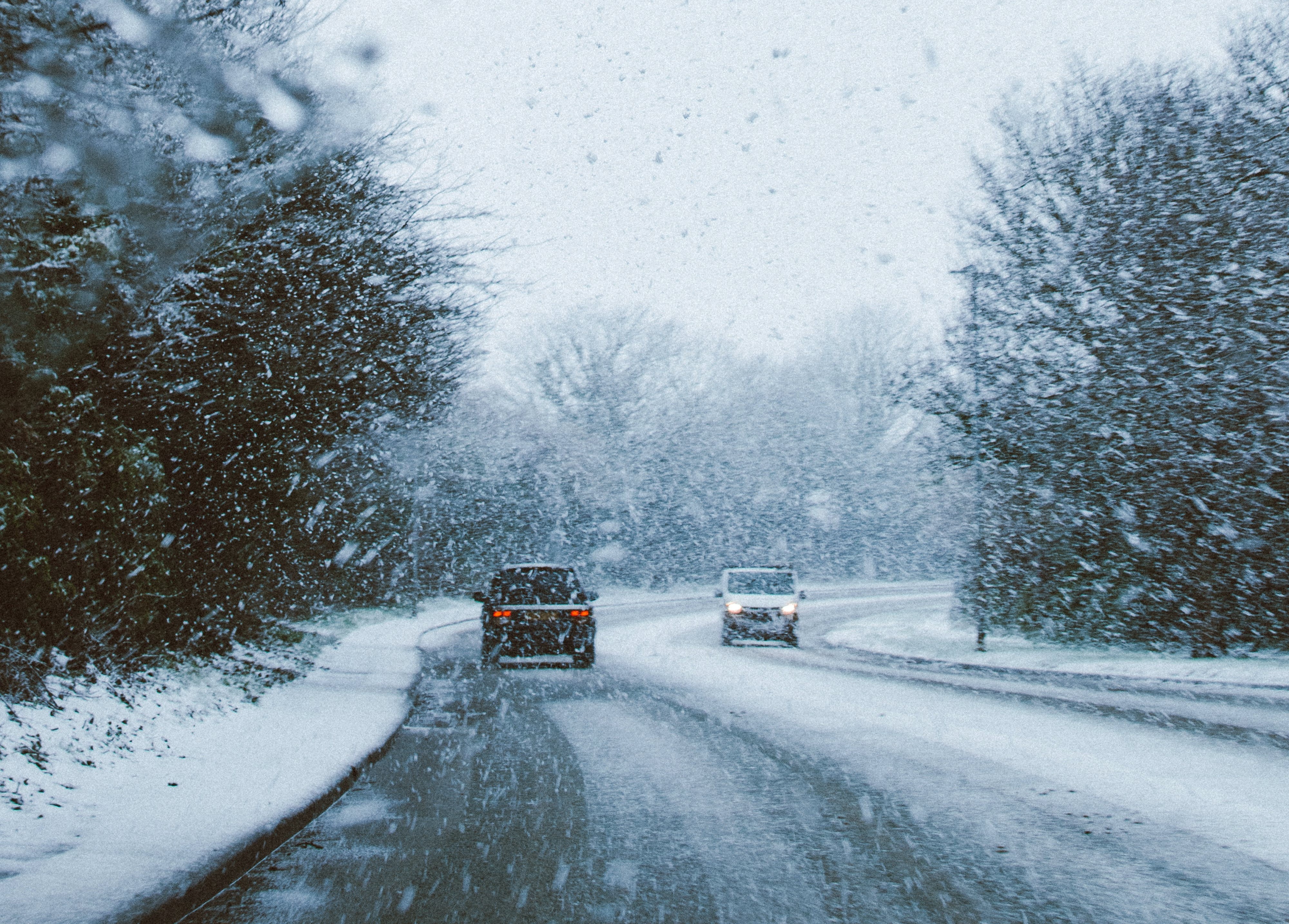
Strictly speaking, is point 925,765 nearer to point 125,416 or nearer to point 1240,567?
point 125,416

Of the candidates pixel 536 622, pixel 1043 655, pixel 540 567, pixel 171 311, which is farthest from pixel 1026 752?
pixel 1043 655

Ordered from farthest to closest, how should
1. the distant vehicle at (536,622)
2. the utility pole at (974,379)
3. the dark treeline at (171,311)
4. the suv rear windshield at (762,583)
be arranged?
the suv rear windshield at (762,583)
the utility pole at (974,379)
the distant vehicle at (536,622)
the dark treeline at (171,311)

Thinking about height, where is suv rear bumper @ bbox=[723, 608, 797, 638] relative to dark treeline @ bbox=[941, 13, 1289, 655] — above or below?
below

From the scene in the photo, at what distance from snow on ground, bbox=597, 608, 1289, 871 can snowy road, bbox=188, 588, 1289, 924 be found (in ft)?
0.14

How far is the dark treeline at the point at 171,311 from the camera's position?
26.0ft

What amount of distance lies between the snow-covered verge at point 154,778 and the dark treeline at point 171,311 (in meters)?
0.92

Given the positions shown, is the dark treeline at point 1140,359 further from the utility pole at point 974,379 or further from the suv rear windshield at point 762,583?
the suv rear windshield at point 762,583

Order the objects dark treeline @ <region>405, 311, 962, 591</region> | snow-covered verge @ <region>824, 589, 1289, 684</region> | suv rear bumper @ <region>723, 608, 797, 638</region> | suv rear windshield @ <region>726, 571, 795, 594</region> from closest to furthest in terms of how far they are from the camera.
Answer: snow-covered verge @ <region>824, 589, 1289, 684</region> < suv rear bumper @ <region>723, 608, 797, 638</region> < suv rear windshield @ <region>726, 571, 795, 594</region> < dark treeline @ <region>405, 311, 962, 591</region>

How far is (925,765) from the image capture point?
365 inches

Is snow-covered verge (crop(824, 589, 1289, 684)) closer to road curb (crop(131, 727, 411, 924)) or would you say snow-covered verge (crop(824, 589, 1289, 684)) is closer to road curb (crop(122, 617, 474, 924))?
road curb (crop(122, 617, 474, 924))

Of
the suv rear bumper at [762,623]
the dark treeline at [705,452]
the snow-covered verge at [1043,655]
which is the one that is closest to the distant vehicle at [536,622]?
the suv rear bumper at [762,623]

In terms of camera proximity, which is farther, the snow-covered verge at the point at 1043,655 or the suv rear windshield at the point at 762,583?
the suv rear windshield at the point at 762,583

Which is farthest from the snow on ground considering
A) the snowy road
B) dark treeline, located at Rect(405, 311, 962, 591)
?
dark treeline, located at Rect(405, 311, 962, 591)

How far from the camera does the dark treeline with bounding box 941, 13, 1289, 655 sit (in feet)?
58.1
